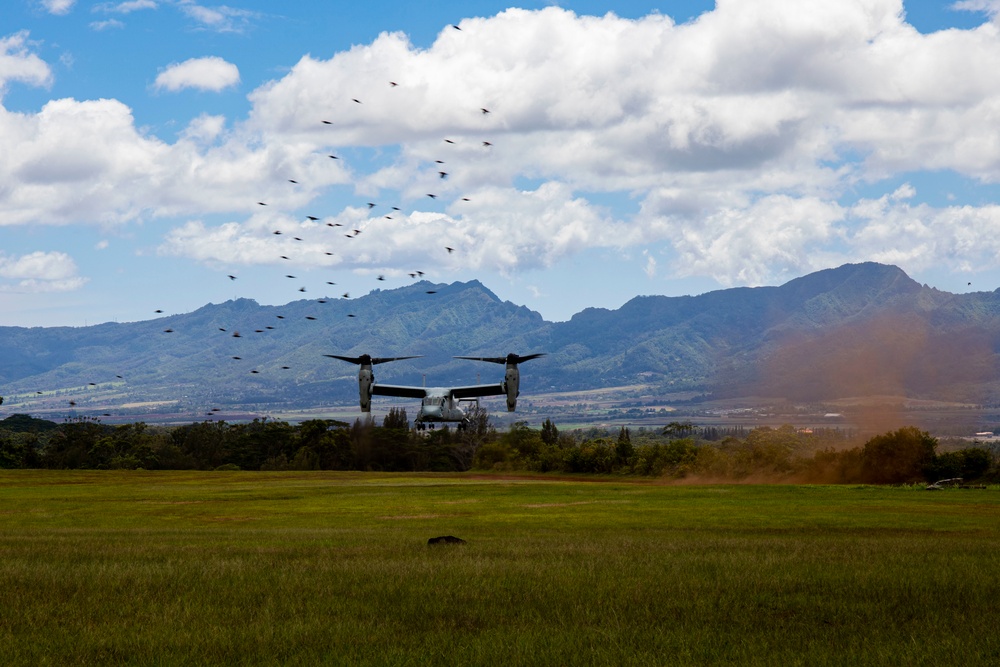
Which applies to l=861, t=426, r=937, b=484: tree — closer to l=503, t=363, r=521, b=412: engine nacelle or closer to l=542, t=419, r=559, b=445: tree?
l=503, t=363, r=521, b=412: engine nacelle

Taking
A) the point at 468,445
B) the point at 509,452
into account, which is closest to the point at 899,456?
the point at 509,452

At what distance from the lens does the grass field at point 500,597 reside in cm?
1711

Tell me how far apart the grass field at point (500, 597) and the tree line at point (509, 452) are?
170 feet

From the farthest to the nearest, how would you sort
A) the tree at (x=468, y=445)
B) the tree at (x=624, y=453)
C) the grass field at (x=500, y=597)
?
the tree at (x=468, y=445)
the tree at (x=624, y=453)
the grass field at (x=500, y=597)

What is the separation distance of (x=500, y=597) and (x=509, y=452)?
124358 millimetres

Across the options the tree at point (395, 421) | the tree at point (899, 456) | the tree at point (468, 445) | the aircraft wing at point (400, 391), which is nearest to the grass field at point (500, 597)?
the aircraft wing at point (400, 391)

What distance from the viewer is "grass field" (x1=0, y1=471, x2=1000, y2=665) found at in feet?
56.1

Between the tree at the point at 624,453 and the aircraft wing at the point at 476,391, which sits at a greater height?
the aircraft wing at the point at 476,391

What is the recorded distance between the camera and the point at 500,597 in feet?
71.5

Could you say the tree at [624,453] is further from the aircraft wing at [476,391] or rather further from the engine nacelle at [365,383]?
the engine nacelle at [365,383]

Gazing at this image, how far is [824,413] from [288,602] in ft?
578

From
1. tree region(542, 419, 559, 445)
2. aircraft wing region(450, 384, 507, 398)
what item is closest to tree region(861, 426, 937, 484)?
aircraft wing region(450, 384, 507, 398)

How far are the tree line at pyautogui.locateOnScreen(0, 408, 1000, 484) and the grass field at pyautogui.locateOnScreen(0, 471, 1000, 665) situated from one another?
5168 centimetres

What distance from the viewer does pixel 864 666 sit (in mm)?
16078
